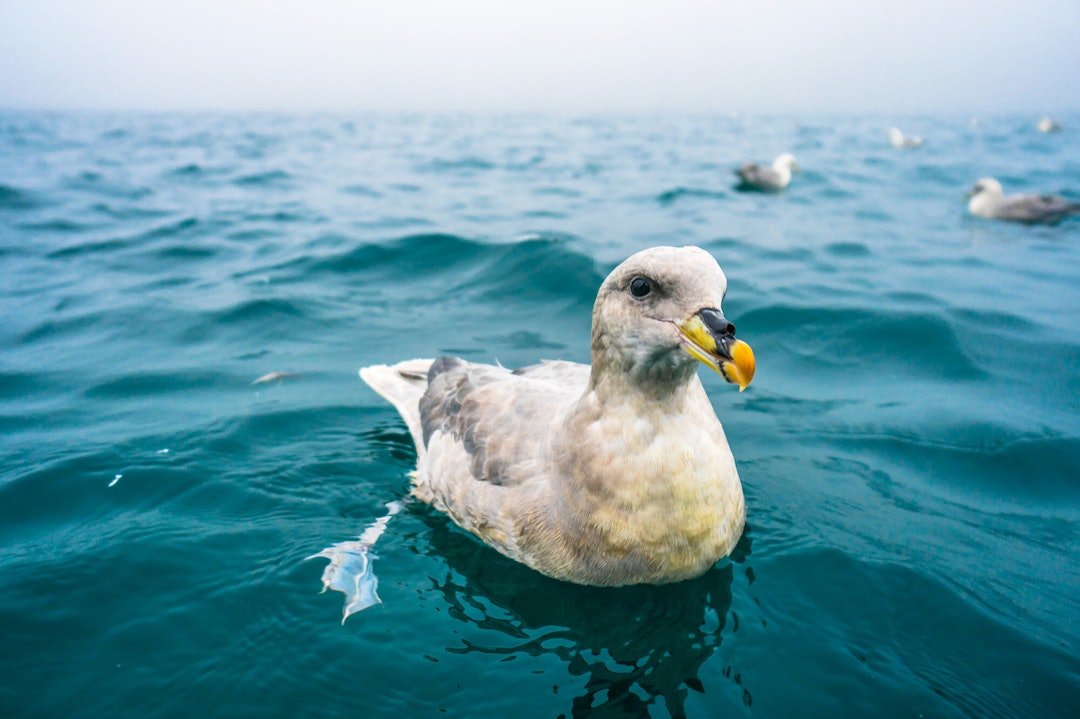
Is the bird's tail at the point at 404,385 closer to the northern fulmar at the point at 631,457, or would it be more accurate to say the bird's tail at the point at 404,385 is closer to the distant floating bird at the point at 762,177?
the northern fulmar at the point at 631,457

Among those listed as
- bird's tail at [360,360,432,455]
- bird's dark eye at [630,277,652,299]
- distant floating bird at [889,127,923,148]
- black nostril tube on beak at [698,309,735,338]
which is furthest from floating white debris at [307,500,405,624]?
distant floating bird at [889,127,923,148]

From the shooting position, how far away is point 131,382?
675cm

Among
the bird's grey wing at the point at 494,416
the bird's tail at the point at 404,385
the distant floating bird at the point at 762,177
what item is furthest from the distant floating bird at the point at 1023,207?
the bird's tail at the point at 404,385

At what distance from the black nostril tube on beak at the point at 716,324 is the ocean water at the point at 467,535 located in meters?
1.52

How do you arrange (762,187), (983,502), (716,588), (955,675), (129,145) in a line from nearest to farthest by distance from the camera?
(955,675)
(716,588)
(983,502)
(762,187)
(129,145)

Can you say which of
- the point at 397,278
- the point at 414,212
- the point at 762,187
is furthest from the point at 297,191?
the point at 762,187

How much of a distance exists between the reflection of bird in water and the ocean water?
0.01 meters

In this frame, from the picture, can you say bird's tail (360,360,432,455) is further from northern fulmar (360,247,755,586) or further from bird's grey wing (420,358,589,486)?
northern fulmar (360,247,755,586)

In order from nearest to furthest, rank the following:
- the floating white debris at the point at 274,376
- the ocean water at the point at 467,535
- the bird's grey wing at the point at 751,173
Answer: the ocean water at the point at 467,535, the floating white debris at the point at 274,376, the bird's grey wing at the point at 751,173

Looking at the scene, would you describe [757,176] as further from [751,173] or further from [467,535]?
[467,535]

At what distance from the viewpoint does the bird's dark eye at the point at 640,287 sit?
333 centimetres

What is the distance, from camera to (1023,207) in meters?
13.5

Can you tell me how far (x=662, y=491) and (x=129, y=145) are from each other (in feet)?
101

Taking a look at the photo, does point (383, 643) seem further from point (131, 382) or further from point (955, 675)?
point (131, 382)
